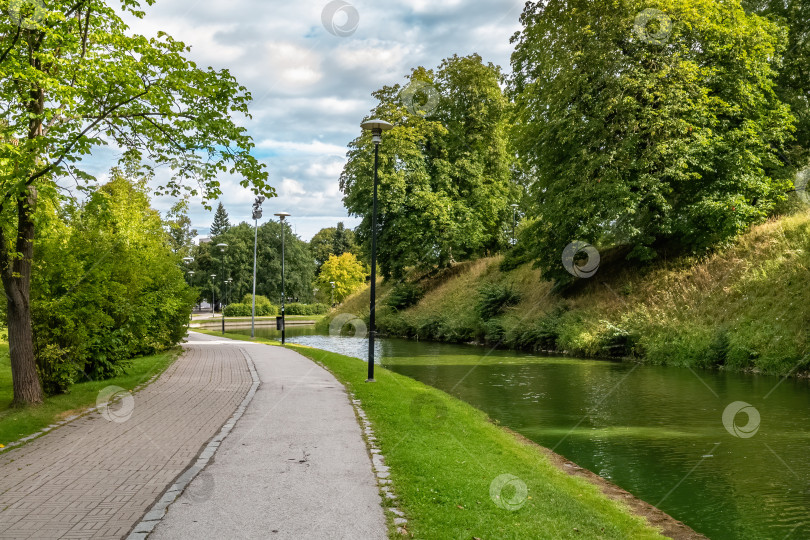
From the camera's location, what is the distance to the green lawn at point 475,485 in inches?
219

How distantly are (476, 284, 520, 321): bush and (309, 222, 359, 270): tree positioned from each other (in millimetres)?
74792

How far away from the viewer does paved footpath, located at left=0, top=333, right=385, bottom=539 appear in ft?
17.4

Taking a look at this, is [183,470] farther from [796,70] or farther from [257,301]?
[257,301]

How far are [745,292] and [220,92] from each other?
20.1m

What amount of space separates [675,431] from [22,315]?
1220 cm

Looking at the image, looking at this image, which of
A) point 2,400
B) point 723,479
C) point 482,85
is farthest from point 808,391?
point 482,85

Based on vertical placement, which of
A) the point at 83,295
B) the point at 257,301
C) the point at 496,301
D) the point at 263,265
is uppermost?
the point at 263,265

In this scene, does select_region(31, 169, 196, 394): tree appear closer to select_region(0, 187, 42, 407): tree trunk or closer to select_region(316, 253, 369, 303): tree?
select_region(0, 187, 42, 407): tree trunk

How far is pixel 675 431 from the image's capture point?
11.3 metres

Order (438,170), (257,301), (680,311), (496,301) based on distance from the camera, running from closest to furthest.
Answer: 1. (680,311)
2. (496,301)
3. (438,170)
4. (257,301)

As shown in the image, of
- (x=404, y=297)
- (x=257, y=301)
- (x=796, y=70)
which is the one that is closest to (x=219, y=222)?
(x=257, y=301)

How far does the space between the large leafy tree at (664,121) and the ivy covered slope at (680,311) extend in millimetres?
1533

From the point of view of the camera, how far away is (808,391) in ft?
50.6

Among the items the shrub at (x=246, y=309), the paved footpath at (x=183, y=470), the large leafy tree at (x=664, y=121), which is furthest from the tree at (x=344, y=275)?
the paved footpath at (x=183, y=470)
